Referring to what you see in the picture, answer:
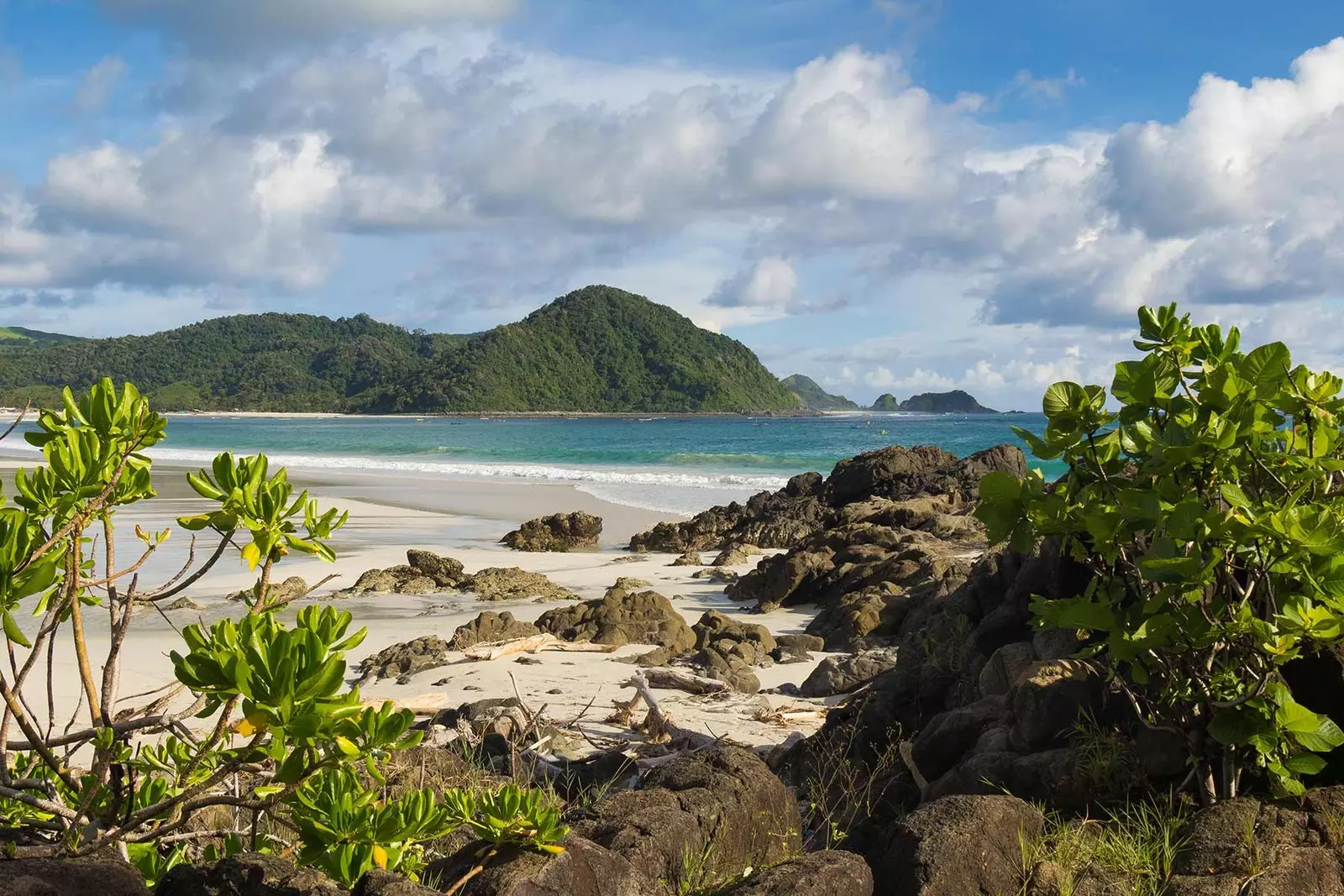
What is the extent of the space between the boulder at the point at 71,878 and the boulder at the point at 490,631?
7163 mm

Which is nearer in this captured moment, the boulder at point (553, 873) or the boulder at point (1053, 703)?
the boulder at point (553, 873)

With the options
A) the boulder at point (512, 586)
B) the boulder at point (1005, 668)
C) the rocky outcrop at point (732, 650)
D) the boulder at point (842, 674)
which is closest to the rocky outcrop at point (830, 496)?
the boulder at point (512, 586)

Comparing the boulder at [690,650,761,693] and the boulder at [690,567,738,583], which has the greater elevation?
the boulder at [690,650,761,693]

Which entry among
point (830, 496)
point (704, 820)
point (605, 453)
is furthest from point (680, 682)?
point (605, 453)

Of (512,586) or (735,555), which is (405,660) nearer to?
(512,586)

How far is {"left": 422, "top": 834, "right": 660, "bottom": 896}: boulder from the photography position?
3.02 m

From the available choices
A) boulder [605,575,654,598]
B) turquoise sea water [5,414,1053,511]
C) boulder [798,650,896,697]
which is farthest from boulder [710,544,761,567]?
turquoise sea water [5,414,1053,511]

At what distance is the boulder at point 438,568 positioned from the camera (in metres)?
14.0

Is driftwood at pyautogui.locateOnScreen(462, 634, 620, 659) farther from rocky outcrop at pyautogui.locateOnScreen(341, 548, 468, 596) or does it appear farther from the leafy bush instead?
the leafy bush

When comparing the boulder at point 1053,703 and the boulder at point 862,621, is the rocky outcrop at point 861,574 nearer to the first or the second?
the boulder at point 862,621

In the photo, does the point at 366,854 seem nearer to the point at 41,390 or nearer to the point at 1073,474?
the point at 1073,474

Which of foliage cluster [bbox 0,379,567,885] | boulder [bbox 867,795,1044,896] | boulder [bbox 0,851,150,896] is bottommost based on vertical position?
boulder [bbox 867,795,1044,896]

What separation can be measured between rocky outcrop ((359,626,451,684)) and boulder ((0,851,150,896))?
6.19 meters

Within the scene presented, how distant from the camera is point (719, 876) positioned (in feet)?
12.3
